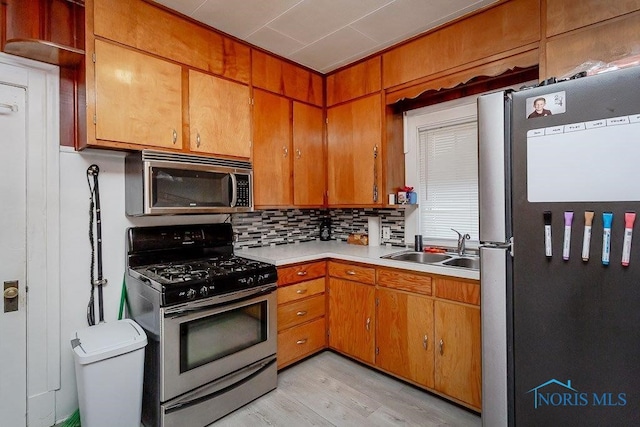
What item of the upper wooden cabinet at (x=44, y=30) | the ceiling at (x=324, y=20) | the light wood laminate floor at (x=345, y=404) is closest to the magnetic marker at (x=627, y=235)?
the light wood laminate floor at (x=345, y=404)

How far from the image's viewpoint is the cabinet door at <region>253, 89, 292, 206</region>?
2623mm

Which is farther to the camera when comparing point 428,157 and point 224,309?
point 428,157

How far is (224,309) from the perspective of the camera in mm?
1949

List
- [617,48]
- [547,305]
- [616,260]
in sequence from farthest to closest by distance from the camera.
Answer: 1. [617,48]
2. [547,305]
3. [616,260]

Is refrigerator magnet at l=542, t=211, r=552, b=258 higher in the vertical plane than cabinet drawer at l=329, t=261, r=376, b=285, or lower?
higher

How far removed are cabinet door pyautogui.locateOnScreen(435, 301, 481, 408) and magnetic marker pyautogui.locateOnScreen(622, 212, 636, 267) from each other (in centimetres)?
107

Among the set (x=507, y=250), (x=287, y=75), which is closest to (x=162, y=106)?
(x=287, y=75)

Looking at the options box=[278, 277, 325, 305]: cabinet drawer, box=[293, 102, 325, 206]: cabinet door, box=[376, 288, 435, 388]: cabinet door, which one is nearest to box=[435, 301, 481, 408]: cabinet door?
box=[376, 288, 435, 388]: cabinet door

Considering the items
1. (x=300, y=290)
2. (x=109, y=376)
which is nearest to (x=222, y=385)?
(x=109, y=376)

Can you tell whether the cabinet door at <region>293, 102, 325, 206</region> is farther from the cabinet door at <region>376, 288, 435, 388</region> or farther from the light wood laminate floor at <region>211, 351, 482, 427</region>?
the light wood laminate floor at <region>211, 351, 482, 427</region>

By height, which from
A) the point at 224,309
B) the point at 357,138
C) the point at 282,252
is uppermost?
the point at 357,138

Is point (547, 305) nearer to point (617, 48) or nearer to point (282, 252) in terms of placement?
point (617, 48)

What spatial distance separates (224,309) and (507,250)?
1.54 meters

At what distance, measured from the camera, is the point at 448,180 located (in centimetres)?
273
